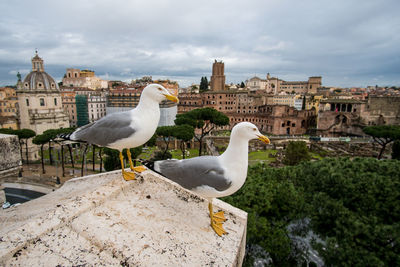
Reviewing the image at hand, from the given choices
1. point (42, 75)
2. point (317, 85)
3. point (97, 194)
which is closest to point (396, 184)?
point (97, 194)

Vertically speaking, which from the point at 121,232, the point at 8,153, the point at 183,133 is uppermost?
the point at 8,153

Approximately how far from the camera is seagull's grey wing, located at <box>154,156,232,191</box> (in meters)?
2.60

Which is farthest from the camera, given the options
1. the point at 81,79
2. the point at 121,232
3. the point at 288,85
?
the point at 288,85

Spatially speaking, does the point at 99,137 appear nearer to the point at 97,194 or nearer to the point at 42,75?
the point at 97,194

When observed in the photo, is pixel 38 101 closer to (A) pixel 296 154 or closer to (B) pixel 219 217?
(A) pixel 296 154

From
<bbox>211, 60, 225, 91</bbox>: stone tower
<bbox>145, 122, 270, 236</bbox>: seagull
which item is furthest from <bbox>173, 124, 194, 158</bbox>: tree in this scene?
<bbox>211, 60, 225, 91</bbox>: stone tower

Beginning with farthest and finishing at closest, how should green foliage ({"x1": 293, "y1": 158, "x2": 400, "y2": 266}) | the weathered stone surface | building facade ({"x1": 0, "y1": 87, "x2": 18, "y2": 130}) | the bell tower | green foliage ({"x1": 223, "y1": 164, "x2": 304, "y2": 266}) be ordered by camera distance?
building facade ({"x1": 0, "y1": 87, "x2": 18, "y2": 130})
the bell tower
green foliage ({"x1": 223, "y1": 164, "x2": 304, "y2": 266})
green foliage ({"x1": 293, "y1": 158, "x2": 400, "y2": 266})
the weathered stone surface

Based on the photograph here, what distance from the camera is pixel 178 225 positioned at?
263 centimetres

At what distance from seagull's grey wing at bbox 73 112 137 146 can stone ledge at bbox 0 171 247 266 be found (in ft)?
2.19

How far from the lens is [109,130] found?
3047mm

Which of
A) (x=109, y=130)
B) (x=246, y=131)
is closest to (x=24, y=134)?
(x=109, y=130)

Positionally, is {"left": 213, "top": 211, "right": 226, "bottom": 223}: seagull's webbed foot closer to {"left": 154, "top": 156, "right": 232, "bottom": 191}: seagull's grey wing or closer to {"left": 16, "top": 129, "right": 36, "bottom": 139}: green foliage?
{"left": 154, "top": 156, "right": 232, "bottom": 191}: seagull's grey wing

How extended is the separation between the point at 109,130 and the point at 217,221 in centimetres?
190

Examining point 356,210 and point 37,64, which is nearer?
point 356,210
